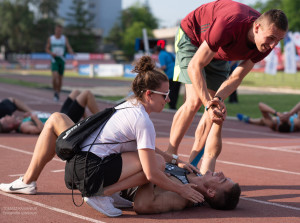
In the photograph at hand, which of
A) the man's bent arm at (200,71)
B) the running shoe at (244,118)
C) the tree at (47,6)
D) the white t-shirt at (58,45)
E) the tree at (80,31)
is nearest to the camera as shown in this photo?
the man's bent arm at (200,71)

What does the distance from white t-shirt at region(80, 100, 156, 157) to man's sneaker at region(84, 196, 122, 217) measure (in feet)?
1.21

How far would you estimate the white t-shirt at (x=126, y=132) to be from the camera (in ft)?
13.7

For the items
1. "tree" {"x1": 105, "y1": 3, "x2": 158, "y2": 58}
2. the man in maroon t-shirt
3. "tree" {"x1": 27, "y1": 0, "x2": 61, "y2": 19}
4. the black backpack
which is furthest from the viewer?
"tree" {"x1": 105, "y1": 3, "x2": 158, "y2": 58}

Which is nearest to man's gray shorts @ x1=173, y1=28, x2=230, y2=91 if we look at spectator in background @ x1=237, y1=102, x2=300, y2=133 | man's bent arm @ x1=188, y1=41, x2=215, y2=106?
man's bent arm @ x1=188, y1=41, x2=215, y2=106

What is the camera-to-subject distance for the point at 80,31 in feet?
345

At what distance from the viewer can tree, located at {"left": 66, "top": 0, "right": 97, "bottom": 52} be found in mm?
101875

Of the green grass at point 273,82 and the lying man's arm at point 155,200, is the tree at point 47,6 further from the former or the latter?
the lying man's arm at point 155,200

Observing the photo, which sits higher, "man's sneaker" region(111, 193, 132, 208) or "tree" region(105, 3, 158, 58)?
"man's sneaker" region(111, 193, 132, 208)

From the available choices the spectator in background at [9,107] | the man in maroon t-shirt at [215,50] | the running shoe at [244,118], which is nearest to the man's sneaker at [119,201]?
the man in maroon t-shirt at [215,50]

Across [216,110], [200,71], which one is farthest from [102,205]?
[200,71]

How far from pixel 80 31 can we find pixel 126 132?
4058 inches

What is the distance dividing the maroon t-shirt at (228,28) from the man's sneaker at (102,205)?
1.75 metres

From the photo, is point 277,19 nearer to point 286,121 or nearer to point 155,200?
point 155,200

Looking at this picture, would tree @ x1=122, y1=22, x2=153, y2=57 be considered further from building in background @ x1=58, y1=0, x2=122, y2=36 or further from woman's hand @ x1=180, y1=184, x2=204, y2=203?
woman's hand @ x1=180, y1=184, x2=204, y2=203
